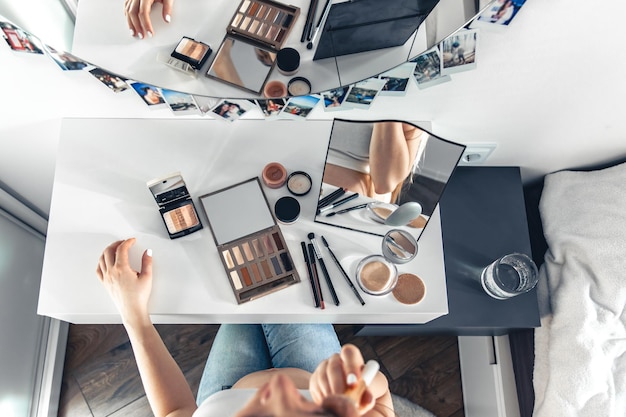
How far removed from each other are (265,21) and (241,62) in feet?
0.24

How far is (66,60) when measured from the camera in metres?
0.80

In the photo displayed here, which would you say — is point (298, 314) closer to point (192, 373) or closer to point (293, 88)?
point (293, 88)

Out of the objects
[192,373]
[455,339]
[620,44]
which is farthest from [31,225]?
[620,44]

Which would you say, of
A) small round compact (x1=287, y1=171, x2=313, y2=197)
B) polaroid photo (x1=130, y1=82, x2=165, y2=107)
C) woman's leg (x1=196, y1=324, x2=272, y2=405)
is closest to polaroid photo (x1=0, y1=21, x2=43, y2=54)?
polaroid photo (x1=130, y1=82, x2=165, y2=107)

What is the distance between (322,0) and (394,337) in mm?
1125

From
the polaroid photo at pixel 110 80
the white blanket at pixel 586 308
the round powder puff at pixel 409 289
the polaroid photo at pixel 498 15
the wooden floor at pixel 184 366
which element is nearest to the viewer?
the polaroid photo at pixel 498 15

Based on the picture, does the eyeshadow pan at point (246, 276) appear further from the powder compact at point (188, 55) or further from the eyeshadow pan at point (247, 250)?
the powder compact at point (188, 55)

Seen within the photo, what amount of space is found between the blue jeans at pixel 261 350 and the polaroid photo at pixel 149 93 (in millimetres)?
553

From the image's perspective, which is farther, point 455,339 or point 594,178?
point 455,339

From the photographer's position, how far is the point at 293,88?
0.82 meters

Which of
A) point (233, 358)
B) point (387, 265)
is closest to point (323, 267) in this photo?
point (387, 265)

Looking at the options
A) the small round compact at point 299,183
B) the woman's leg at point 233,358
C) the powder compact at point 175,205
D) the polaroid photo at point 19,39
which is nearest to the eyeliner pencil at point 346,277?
the small round compact at point 299,183

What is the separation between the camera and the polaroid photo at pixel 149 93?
835 millimetres

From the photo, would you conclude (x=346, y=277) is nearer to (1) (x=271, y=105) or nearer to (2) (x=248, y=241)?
(2) (x=248, y=241)
